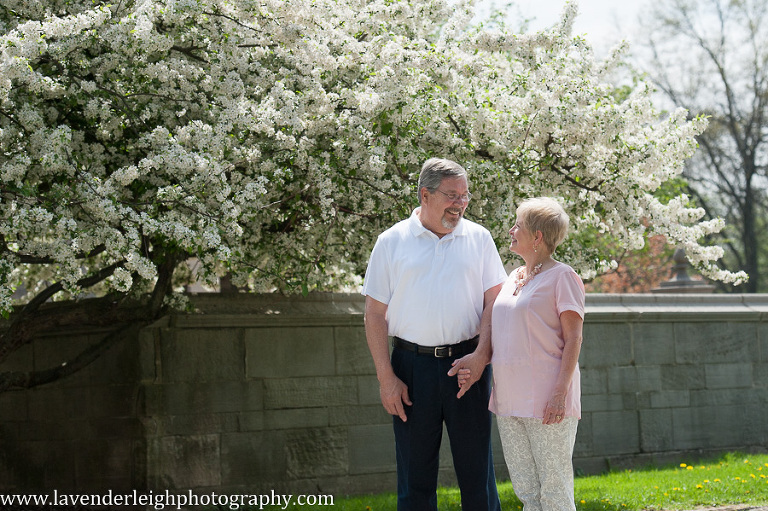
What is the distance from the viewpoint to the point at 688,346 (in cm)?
940

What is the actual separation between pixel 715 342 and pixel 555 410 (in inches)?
246

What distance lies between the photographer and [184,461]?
714 centimetres

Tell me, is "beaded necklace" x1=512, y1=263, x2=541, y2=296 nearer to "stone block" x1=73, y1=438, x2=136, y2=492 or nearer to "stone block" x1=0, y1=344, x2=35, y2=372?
"stone block" x1=73, y1=438, x2=136, y2=492

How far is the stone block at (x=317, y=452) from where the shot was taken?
7.53m

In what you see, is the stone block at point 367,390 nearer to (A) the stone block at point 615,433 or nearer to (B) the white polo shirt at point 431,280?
(A) the stone block at point 615,433

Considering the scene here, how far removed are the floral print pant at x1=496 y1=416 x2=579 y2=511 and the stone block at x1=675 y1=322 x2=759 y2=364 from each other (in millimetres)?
5686

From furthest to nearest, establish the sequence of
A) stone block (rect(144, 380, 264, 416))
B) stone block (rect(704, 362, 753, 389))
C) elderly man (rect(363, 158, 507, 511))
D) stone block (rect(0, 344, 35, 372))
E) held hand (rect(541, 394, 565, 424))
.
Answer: stone block (rect(704, 362, 753, 389)) < stone block (rect(0, 344, 35, 372)) < stone block (rect(144, 380, 264, 416)) < elderly man (rect(363, 158, 507, 511)) < held hand (rect(541, 394, 565, 424))

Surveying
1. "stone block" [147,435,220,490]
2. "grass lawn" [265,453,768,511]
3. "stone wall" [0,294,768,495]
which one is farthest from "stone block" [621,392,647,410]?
"stone block" [147,435,220,490]

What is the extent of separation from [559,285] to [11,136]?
3762 mm

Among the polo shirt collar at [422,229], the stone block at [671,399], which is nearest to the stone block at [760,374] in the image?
the stone block at [671,399]

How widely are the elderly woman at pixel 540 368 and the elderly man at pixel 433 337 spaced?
0.10 metres

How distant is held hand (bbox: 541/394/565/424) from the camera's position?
396 centimetres

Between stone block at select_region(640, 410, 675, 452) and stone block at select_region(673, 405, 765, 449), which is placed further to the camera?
stone block at select_region(673, 405, 765, 449)

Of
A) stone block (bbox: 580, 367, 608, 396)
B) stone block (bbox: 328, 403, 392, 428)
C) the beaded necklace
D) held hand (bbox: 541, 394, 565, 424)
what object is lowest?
stone block (bbox: 328, 403, 392, 428)
